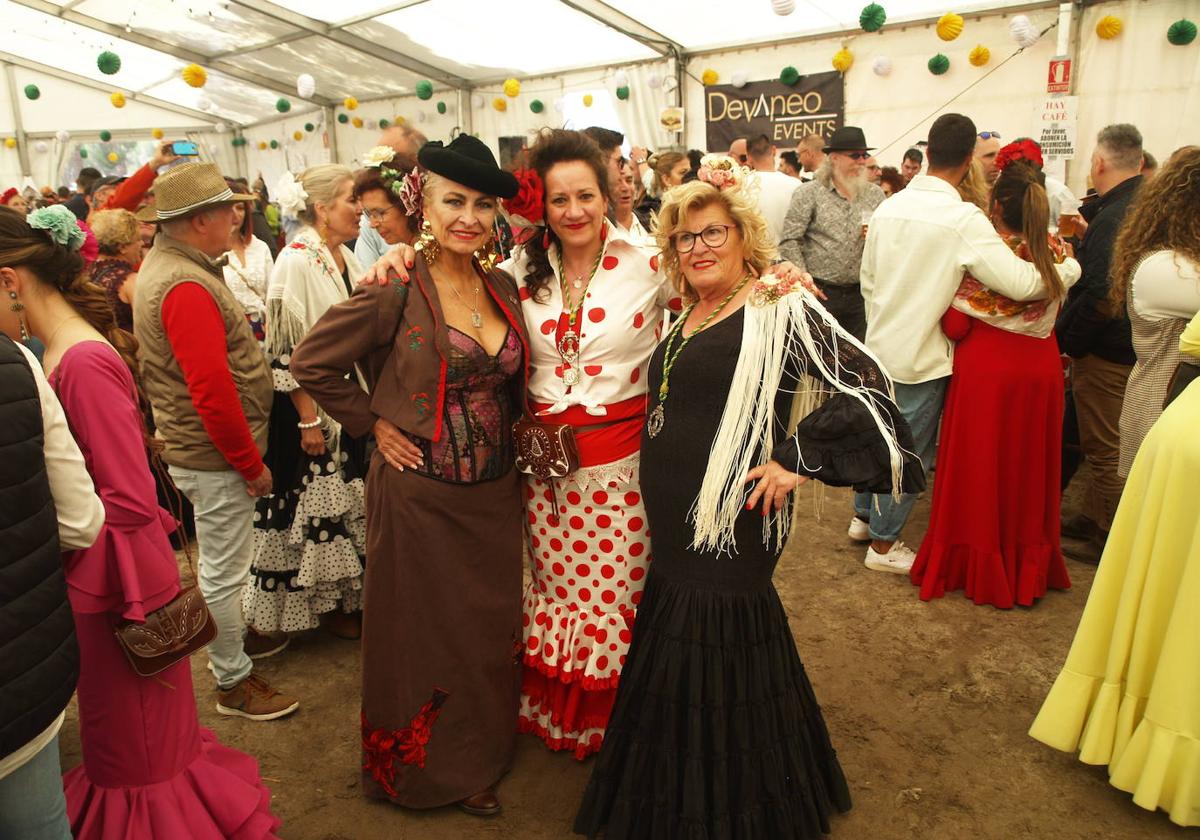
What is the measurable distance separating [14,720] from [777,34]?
349 inches

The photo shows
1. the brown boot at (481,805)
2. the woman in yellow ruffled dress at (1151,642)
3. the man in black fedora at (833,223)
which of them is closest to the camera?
the woman in yellow ruffled dress at (1151,642)

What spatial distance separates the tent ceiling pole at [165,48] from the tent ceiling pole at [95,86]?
276 centimetres

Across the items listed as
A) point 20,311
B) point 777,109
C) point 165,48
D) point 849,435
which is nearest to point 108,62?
point 165,48

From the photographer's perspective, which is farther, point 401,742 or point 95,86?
point 95,86

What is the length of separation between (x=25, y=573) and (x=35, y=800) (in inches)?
17.9

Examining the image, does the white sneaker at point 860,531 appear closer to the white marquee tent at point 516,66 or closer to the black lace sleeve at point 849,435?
the black lace sleeve at point 849,435

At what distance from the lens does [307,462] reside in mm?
3223

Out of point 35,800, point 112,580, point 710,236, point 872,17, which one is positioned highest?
point 872,17

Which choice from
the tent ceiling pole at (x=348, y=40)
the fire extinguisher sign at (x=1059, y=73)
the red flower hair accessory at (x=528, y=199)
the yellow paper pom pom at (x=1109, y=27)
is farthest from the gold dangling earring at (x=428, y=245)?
the tent ceiling pole at (x=348, y=40)

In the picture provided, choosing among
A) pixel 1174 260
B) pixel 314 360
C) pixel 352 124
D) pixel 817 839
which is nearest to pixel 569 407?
pixel 314 360

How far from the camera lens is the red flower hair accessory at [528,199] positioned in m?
2.28

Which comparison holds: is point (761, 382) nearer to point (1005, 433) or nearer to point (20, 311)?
point (20, 311)

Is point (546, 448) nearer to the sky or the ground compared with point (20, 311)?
nearer to the ground

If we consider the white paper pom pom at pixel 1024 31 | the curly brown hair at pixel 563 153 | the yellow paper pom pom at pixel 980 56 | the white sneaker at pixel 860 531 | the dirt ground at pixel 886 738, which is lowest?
the dirt ground at pixel 886 738
